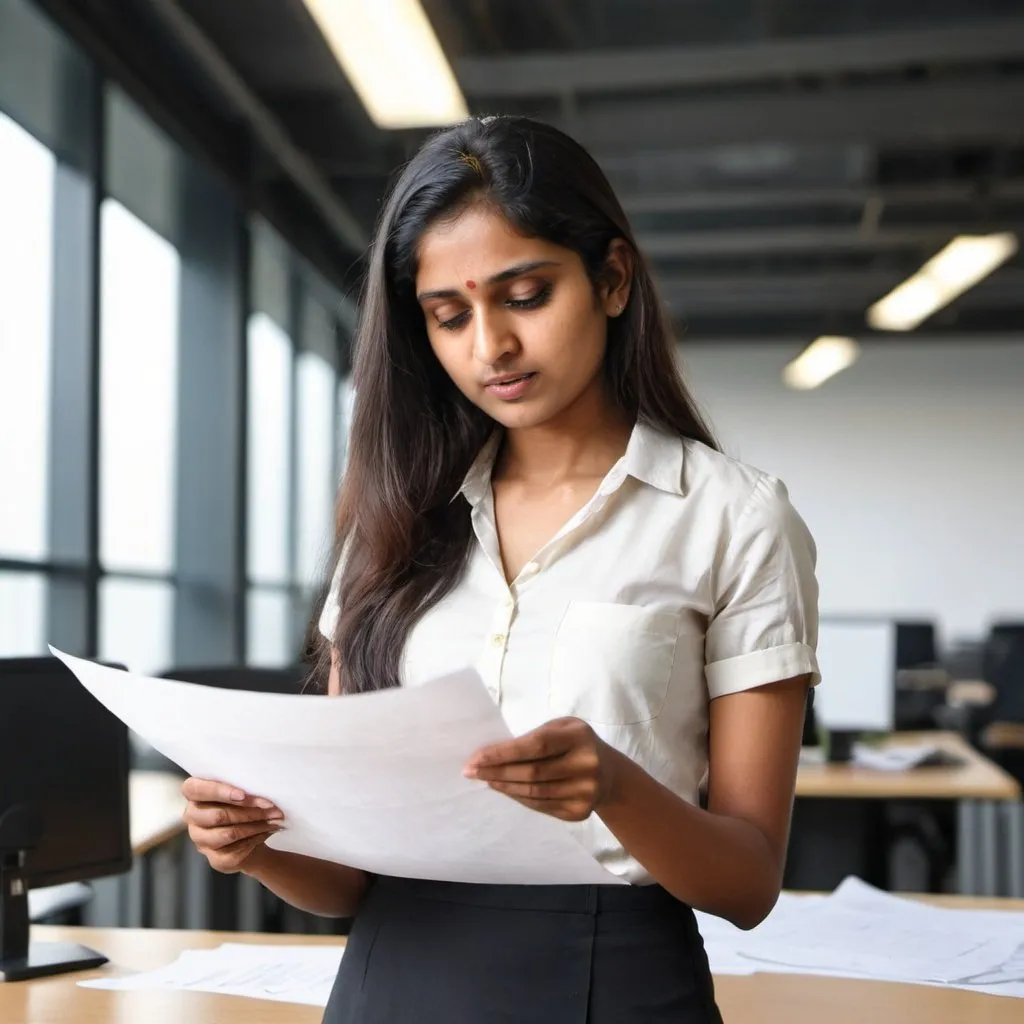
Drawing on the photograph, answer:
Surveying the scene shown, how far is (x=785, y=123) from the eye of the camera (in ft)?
17.2

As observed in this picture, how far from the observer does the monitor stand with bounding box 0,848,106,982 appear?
181 centimetres

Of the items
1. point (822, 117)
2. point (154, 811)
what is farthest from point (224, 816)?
point (822, 117)

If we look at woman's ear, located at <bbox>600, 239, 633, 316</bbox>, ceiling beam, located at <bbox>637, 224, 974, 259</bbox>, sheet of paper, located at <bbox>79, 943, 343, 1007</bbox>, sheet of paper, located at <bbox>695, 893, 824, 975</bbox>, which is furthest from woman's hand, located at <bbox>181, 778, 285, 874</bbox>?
ceiling beam, located at <bbox>637, 224, 974, 259</bbox>

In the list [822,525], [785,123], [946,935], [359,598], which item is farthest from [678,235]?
[359,598]

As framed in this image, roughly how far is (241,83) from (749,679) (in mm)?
4639

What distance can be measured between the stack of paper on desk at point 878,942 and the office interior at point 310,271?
841 mm

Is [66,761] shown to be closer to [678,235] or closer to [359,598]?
[359,598]

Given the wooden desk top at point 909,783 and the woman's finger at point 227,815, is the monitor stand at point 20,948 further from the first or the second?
the wooden desk top at point 909,783

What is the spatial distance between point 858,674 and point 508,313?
10.4 ft

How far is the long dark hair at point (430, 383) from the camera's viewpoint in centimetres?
123

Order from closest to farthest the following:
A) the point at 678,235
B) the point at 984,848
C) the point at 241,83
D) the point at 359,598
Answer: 1. the point at 359,598
2. the point at 984,848
3. the point at 241,83
4. the point at 678,235

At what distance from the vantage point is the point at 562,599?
120cm

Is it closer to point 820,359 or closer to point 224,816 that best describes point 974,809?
point 224,816

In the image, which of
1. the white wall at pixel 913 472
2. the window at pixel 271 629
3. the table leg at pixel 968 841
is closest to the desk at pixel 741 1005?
the table leg at pixel 968 841
